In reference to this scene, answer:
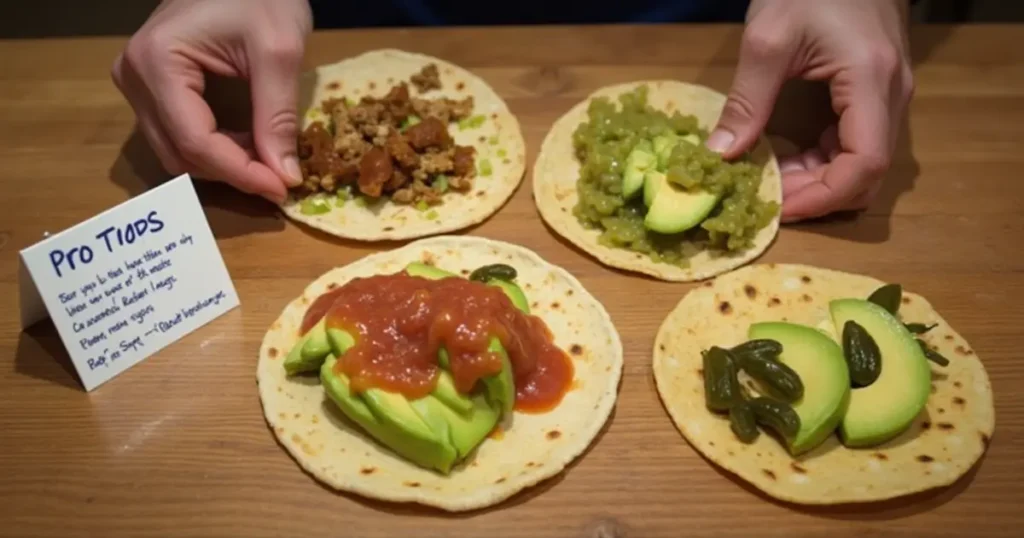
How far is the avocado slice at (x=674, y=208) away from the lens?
2773 mm

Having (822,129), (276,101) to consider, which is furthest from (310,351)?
(822,129)

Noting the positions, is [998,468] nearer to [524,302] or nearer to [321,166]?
[524,302]

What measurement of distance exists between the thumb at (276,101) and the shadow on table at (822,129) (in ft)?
5.38

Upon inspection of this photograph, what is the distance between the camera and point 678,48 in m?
3.75

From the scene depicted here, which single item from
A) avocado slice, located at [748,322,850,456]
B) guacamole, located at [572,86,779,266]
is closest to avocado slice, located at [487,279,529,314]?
guacamole, located at [572,86,779,266]

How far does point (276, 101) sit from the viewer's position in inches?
114

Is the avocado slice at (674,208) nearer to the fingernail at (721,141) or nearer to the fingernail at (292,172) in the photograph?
the fingernail at (721,141)

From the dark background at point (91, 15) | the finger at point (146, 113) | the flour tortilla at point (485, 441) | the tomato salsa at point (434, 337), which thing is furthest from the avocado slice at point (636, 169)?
the dark background at point (91, 15)

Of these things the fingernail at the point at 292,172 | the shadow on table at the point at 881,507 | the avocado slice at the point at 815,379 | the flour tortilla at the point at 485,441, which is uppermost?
the fingernail at the point at 292,172

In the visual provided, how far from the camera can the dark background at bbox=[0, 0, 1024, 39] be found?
528 centimetres

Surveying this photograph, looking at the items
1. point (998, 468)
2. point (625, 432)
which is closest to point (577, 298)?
point (625, 432)

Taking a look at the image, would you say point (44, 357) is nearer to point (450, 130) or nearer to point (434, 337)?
point (434, 337)

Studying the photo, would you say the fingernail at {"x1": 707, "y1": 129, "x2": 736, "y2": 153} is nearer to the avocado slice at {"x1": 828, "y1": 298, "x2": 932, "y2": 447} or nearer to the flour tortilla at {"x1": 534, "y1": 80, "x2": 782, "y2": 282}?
the flour tortilla at {"x1": 534, "y1": 80, "x2": 782, "y2": 282}

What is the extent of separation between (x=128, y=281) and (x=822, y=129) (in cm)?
250
